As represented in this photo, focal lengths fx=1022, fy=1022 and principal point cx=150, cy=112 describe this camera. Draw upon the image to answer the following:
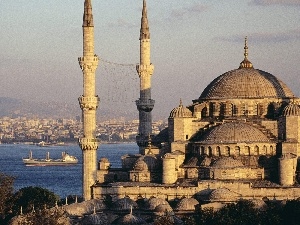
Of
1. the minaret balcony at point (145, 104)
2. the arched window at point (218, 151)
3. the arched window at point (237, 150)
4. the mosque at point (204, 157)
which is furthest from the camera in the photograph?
the minaret balcony at point (145, 104)

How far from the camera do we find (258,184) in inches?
2003

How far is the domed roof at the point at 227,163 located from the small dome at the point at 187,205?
2.55 metres

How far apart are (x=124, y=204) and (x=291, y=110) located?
10.2 m

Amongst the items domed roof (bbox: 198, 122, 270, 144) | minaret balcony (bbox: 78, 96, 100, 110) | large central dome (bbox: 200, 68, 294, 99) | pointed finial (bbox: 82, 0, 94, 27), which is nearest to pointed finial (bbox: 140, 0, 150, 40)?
pointed finial (bbox: 82, 0, 94, 27)

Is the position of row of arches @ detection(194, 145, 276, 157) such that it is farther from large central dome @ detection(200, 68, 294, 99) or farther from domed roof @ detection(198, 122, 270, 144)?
large central dome @ detection(200, 68, 294, 99)

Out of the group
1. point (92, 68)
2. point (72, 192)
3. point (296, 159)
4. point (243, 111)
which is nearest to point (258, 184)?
point (296, 159)

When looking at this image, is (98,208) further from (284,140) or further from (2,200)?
(284,140)

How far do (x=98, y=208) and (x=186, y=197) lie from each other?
445cm

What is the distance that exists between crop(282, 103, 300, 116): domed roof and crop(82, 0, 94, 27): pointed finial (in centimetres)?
1217

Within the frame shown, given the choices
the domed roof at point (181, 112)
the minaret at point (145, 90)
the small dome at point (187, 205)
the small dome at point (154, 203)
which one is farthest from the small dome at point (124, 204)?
the minaret at point (145, 90)

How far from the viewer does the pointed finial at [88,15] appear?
188ft

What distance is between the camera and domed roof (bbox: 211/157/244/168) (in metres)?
51.1

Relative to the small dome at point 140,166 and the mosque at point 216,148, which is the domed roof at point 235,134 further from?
the small dome at point 140,166

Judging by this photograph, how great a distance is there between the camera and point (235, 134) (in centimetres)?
5275
